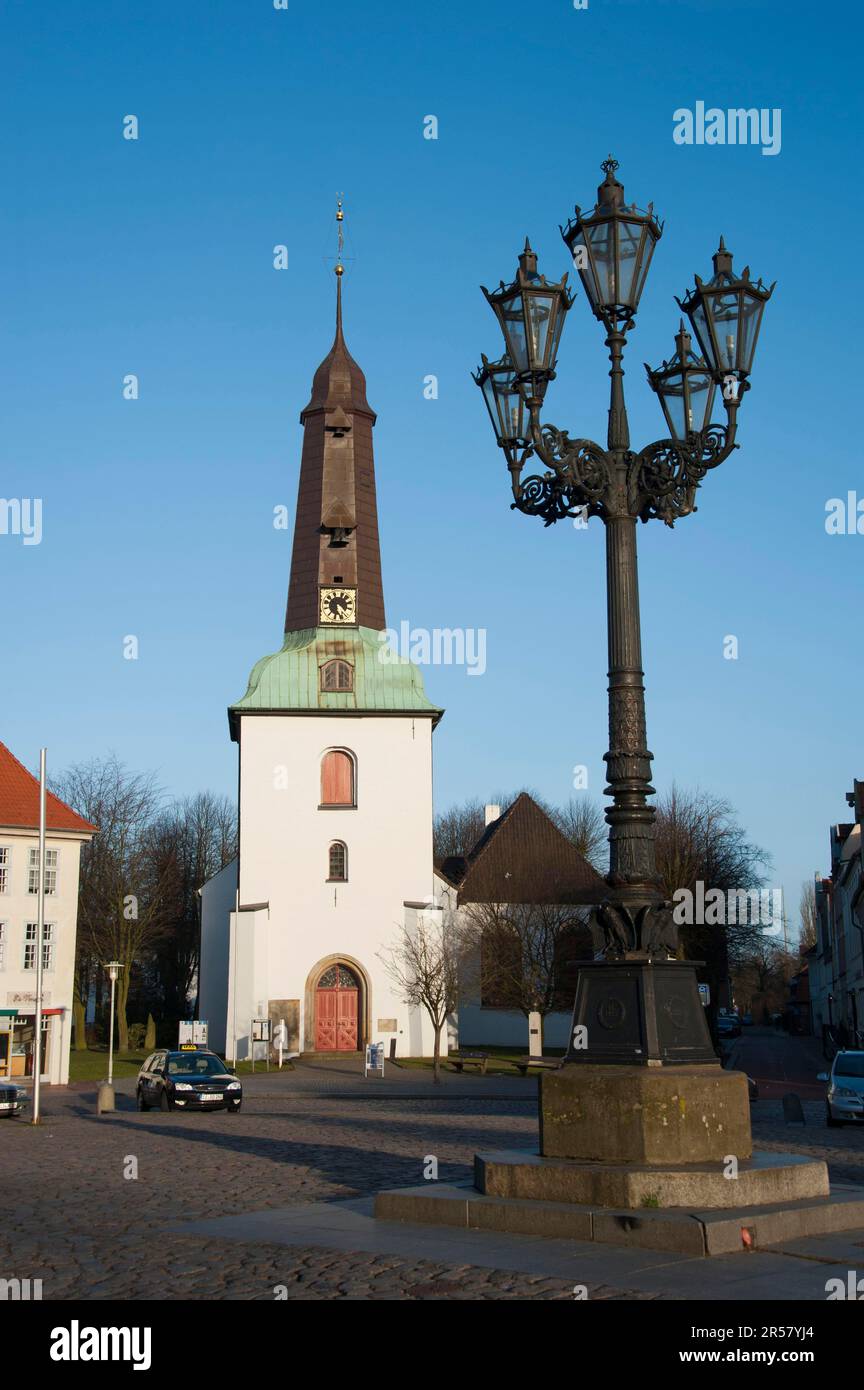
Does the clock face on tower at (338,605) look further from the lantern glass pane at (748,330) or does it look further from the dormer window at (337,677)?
the lantern glass pane at (748,330)

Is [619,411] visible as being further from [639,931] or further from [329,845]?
[329,845]

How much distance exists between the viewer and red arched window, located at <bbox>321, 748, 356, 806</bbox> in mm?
51031

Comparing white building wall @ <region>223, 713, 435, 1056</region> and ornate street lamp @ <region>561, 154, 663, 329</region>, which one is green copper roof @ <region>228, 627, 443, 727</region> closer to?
white building wall @ <region>223, 713, 435, 1056</region>

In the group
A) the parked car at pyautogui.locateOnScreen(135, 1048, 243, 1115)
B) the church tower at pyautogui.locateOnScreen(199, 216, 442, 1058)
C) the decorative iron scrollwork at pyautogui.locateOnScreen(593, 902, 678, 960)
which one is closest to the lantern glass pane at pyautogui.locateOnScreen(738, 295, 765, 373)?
the decorative iron scrollwork at pyautogui.locateOnScreen(593, 902, 678, 960)

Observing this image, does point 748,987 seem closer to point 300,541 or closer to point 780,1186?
point 300,541

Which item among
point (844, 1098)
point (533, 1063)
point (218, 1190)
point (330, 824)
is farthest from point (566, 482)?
point (330, 824)

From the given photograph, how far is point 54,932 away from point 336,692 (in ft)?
43.4

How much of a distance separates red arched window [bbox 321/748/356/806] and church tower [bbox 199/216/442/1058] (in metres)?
0.05

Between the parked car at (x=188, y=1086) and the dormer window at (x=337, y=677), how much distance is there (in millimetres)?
21589

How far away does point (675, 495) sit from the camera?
A: 11.3m

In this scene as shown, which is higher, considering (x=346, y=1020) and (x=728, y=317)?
(x=728, y=317)

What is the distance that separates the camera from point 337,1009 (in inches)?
1971
